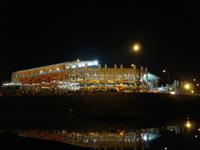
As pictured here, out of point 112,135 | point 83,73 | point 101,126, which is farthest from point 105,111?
point 83,73

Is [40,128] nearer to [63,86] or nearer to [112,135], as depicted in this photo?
[112,135]

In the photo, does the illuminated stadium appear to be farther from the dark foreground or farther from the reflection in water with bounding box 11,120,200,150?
the reflection in water with bounding box 11,120,200,150

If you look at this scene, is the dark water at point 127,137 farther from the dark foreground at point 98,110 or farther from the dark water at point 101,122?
the dark foreground at point 98,110

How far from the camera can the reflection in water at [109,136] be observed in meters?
38.9

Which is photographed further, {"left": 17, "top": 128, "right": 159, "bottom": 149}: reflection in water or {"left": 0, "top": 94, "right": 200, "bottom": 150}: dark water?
{"left": 0, "top": 94, "right": 200, "bottom": 150}: dark water

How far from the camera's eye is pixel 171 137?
44.7 m

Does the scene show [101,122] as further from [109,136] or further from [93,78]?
[93,78]

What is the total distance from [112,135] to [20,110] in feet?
86.7

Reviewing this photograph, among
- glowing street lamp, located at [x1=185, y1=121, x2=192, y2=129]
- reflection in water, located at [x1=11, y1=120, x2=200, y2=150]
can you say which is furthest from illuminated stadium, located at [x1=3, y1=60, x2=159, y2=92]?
reflection in water, located at [x1=11, y1=120, x2=200, y2=150]

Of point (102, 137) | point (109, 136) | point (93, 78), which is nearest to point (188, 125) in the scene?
point (109, 136)

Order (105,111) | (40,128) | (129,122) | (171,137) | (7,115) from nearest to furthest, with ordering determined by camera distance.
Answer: (171,137), (40,128), (129,122), (7,115), (105,111)

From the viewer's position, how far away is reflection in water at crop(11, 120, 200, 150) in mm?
38853

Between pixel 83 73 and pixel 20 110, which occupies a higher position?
pixel 83 73

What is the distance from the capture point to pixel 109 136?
44.7 metres
